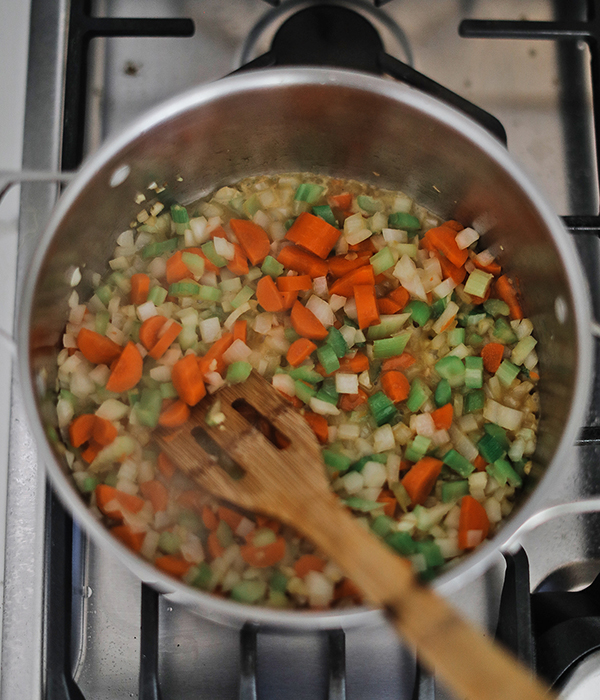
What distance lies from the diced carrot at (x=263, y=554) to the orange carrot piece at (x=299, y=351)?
285mm

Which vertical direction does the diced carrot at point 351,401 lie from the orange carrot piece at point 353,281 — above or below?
below

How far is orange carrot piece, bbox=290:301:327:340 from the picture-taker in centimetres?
105

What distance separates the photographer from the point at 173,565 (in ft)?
2.90

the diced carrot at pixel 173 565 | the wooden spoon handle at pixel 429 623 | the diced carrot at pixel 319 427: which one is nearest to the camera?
the wooden spoon handle at pixel 429 623

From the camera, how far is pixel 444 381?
1.05 meters

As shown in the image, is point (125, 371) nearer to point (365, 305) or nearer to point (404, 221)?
point (365, 305)

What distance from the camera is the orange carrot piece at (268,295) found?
1.06 meters

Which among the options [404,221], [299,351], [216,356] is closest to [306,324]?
[299,351]

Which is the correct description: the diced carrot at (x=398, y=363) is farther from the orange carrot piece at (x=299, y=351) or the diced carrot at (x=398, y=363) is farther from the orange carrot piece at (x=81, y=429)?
the orange carrot piece at (x=81, y=429)

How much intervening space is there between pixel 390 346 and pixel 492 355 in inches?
7.0

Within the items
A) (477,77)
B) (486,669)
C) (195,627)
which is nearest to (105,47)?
(477,77)

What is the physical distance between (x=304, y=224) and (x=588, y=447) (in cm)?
60

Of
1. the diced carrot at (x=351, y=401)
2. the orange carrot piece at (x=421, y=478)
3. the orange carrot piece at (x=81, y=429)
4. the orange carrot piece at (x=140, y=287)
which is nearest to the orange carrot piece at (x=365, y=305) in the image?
the diced carrot at (x=351, y=401)

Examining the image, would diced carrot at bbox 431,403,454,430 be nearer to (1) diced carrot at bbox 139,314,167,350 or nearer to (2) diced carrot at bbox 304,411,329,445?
(2) diced carrot at bbox 304,411,329,445
